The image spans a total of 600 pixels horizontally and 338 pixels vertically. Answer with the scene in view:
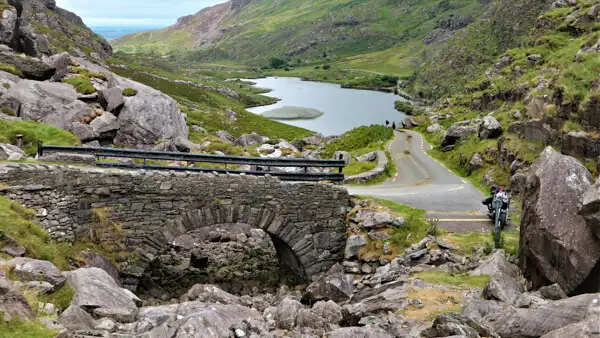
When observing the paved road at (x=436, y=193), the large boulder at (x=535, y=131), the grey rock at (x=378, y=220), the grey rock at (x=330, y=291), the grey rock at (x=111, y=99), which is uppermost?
the grey rock at (x=111, y=99)

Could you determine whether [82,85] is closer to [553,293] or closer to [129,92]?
[129,92]

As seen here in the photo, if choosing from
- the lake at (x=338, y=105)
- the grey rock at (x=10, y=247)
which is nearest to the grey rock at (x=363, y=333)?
the grey rock at (x=10, y=247)

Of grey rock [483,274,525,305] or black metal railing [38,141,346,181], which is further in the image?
black metal railing [38,141,346,181]

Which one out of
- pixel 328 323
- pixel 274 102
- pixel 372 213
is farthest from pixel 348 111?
pixel 328 323

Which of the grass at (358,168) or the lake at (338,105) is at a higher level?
the lake at (338,105)

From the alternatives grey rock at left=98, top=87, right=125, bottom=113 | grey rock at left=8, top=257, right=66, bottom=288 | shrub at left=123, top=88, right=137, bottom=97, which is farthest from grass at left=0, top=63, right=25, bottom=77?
grey rock at left=8, top=257, right=66, bottom=288

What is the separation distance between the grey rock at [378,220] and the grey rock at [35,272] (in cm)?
1162

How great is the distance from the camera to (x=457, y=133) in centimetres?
4400

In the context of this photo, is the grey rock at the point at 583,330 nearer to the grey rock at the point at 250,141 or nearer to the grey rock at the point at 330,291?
the grey rock at the point at 330,291

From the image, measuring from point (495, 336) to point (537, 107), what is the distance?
2482 centimetres

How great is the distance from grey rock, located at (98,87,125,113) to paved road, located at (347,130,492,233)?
20.5 meters

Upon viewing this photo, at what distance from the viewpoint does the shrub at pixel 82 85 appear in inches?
1532

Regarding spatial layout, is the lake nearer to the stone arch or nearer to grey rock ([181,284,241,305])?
the stone arch

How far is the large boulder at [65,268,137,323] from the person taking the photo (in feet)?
39.1
